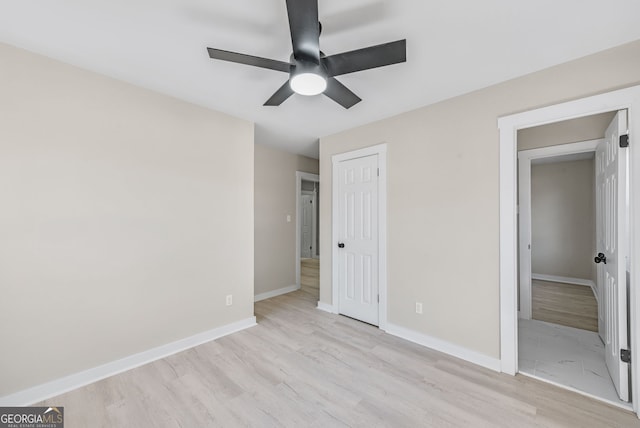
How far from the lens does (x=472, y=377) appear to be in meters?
2.11

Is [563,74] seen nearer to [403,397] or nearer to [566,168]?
[403,397]

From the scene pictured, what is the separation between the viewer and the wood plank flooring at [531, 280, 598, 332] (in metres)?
3.19

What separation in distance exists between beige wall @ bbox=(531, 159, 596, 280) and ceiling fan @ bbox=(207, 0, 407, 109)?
5695 mm

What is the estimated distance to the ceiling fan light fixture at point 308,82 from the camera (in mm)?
1457

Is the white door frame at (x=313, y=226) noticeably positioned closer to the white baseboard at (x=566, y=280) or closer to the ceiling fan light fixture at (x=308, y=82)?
the white baseboard at (x=566, y=280)

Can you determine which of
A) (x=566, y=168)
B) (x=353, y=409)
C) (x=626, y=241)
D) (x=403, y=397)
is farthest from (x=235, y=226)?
(x=566, y=168)

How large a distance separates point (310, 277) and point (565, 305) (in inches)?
167

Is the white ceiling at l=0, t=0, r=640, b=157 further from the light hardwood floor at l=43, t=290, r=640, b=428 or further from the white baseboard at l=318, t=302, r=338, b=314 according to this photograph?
the white baseboard at l=318, t=302, r=338, b=314

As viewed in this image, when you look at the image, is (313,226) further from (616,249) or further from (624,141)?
(624,141)

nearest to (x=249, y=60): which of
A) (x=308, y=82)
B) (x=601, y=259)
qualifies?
(x=308, y=82)

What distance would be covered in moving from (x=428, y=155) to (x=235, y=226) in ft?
7.51

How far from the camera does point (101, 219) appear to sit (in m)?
2.11

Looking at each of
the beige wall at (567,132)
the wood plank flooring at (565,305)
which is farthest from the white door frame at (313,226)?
the beige wall at (567,132)

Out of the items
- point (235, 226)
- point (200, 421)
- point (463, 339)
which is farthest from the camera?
point (235, 226)
